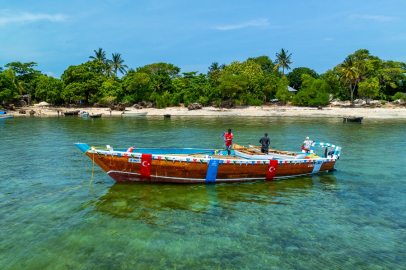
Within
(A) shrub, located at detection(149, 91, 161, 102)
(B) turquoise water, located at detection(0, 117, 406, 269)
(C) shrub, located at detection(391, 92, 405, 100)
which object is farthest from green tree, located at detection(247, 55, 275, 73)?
(B) turquoise water, located at detection(0, 117, 406, 269)

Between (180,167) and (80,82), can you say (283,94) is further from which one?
(180,167)

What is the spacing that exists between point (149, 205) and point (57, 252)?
4.19 meters

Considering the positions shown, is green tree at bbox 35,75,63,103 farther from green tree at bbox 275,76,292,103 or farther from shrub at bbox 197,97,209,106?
green tree at bbox 275,76,292,103

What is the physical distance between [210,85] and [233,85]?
8784 mm

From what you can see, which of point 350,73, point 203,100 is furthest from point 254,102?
point 350,73

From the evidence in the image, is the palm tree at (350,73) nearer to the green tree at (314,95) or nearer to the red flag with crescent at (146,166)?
the green tree at (314,95)

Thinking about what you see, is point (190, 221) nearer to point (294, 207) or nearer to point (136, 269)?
point (136, 269)

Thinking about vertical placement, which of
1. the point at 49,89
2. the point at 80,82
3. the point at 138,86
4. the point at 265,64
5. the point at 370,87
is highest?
the point at 265,64

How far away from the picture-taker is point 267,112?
222ft

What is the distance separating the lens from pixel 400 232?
999cm

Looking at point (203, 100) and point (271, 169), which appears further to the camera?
point (203, 100)

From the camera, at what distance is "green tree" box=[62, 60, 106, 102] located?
73.8 metres

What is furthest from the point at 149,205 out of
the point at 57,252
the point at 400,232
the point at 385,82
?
the point at 385,82

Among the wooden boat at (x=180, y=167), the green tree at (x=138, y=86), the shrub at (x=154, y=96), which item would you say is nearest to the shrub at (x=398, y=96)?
the shrub at (x=154, y=96)
